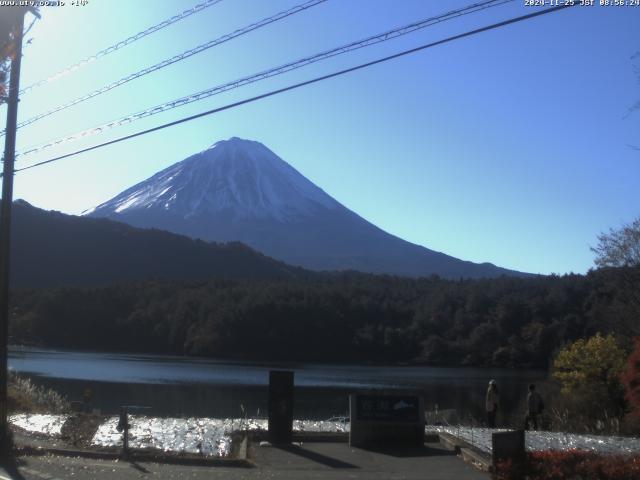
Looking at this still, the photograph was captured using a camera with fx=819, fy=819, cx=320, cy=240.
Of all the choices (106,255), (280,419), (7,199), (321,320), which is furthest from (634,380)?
(106,255)

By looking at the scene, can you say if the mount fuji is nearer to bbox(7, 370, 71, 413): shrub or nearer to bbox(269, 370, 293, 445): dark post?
bbox(7, 370, 71, 413): shrub

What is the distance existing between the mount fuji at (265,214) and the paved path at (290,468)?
150m

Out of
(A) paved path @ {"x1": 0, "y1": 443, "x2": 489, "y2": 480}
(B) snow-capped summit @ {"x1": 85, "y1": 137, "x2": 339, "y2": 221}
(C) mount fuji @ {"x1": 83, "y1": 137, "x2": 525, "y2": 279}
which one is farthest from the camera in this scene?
(B) snow-capped summit @ {"x1": 85, "y1": 137, "x2": 339, "y2": 221}

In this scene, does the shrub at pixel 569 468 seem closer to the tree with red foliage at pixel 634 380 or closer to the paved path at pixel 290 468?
Answer: the paved path at pixel 290 468

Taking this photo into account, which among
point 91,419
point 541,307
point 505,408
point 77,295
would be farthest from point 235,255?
point 91,419

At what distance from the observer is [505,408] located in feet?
106

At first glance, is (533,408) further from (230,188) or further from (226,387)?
(230,188)

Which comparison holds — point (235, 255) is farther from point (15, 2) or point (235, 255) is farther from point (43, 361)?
point (15, 2)

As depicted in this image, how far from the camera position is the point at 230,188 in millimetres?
183625

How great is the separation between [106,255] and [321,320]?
43958 millimetres

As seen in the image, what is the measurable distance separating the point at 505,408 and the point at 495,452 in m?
22.6

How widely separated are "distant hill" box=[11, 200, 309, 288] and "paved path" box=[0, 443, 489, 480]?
84448 mm

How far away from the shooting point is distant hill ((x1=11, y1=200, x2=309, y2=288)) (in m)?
100

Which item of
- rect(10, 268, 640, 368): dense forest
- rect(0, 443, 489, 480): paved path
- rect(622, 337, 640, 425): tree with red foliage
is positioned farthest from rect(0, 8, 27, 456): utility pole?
rect(10, 268, 640, 368): dense forest
